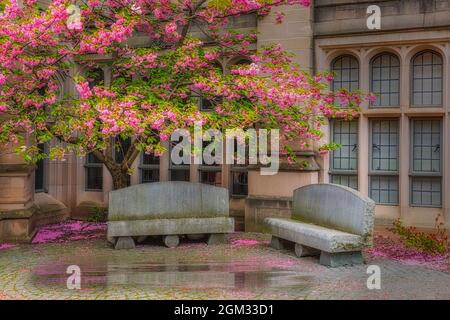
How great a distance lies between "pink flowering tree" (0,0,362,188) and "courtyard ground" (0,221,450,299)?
1799mm

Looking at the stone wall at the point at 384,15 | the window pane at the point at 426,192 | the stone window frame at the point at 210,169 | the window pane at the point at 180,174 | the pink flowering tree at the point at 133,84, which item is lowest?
the window pane at the point at 426,192

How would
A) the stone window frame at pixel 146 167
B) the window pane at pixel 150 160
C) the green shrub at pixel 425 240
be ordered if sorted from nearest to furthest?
1. the green shrub at pixel 425 240
2. the stone window frame at pixel 146 167
3. the window pane at pixel 150 160

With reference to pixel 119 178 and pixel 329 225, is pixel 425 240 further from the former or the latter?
pixel 119 178

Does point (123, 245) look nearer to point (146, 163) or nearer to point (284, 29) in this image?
point (146, 163)

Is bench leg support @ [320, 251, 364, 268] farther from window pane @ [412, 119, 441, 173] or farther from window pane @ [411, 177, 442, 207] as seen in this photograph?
window pane @ [412, 119, 441, 173]

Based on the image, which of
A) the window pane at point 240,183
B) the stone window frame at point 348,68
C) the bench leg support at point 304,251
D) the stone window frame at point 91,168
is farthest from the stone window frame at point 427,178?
the stone window frame at point 91,168

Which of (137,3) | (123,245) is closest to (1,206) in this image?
(123,245)

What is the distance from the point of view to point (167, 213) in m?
10.9

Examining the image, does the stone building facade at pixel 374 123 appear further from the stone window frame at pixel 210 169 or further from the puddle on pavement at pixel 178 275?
the puddle on pavement at pixel 178 275

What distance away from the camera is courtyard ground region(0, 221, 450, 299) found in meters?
7.36

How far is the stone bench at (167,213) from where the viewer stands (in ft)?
34.9

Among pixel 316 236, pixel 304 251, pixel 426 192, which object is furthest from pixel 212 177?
pixel 316 236

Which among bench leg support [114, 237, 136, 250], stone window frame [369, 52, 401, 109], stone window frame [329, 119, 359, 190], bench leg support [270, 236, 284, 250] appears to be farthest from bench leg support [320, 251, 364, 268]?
stone window frame [369, 52, 401, 109]

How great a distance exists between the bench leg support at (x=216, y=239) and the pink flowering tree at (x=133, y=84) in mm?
2115
